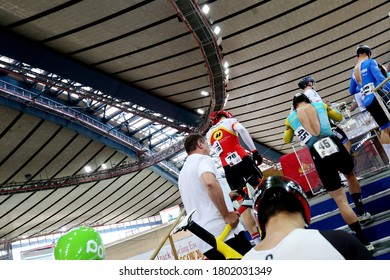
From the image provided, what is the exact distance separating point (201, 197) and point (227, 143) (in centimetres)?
163

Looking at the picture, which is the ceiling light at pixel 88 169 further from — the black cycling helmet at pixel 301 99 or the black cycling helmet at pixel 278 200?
the black cycling helmet at pixel 278 200

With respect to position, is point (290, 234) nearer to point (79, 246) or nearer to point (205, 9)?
point (79, 246)

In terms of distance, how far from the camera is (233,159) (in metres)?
4.17

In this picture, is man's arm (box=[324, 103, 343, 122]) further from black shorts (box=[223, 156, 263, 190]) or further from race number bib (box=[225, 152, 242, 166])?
race number bib (box=[225, 152, 242, 166])

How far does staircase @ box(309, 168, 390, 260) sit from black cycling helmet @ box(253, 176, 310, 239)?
1.79 metres

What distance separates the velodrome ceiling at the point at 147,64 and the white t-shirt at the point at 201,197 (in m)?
10.1

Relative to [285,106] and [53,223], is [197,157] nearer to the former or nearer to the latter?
[285,106]

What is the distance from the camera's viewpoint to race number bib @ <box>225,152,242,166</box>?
4.14 meters

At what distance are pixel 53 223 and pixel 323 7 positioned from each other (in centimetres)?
2935

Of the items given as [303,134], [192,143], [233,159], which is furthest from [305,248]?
[233,159]

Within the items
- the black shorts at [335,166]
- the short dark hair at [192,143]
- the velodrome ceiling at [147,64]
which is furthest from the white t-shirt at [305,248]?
the velodrome ceiling at [147,64]

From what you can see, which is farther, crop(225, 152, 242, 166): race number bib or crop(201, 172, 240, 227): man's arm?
crop(225, 152, 242, 166): race number bib

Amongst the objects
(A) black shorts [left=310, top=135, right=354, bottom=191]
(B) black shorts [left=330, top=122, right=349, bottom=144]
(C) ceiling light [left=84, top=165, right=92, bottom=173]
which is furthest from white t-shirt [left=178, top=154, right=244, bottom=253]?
(C) ceiling light [left=84, top=165, right=92, bottom=173]
